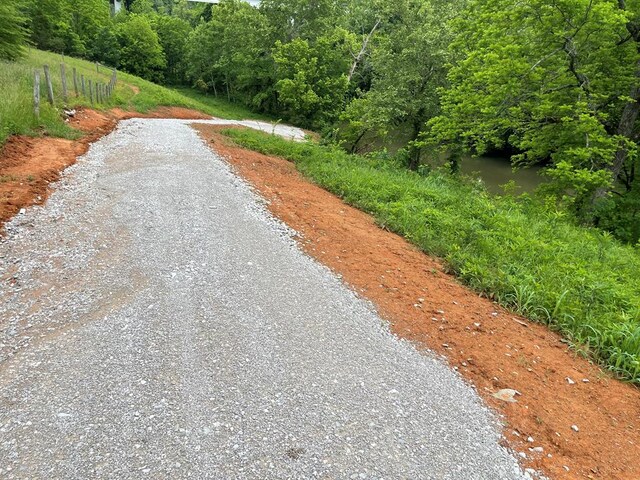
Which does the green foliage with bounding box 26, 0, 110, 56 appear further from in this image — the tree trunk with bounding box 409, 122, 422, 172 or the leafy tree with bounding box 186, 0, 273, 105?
the tree trunk with bounding box 409, 122, 422, 172

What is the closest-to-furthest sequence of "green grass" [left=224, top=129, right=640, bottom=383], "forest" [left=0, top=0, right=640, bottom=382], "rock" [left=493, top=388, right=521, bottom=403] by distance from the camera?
"rock" [left=493, top=388, right=521, bottom=403] < "green grass" [left=224, top=129, right=640, bottom=383] < "forest" [left=0, top=0, right=640, bottom=382]

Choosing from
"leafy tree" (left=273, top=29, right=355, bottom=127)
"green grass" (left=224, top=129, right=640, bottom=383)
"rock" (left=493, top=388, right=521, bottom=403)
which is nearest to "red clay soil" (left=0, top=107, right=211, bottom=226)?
"green grass" (left=224, top=129, right=640, bottom=383)

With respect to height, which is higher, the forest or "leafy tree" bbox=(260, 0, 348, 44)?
"leafy tree" bbox=(260, 0, 348, 44)

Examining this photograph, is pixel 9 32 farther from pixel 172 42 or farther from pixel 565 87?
pixel 172 42

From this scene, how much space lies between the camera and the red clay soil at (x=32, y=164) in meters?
6.13

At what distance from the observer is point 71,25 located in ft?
138

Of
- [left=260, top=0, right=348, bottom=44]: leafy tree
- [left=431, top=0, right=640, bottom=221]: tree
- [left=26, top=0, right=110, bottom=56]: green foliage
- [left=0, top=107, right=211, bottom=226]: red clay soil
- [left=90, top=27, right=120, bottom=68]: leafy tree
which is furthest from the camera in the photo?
[left=90, top=27, right=120, bottom=68]: leafy tree

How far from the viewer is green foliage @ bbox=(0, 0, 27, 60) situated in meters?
16.4

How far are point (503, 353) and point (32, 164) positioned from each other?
28.6 feet

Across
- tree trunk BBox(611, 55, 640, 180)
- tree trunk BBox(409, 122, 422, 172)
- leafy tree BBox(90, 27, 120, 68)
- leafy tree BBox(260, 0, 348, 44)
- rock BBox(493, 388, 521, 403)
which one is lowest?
rock BBox(493, 388, 521, 403)

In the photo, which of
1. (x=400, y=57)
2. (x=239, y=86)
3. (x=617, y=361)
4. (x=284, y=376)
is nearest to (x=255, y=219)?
(x=284, y=376)

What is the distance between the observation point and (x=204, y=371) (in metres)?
3.37

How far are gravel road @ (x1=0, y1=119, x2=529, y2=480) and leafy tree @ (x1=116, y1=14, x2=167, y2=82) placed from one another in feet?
156

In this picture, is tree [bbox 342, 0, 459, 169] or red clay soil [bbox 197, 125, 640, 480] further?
tree [bbox 342, 0, 459, 169]
